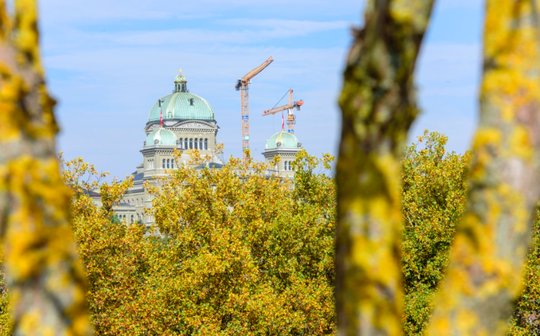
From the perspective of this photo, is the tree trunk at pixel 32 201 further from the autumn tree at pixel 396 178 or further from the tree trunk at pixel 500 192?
the tree trunk at pixel 500 192

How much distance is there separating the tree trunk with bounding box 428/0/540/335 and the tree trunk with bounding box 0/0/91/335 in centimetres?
152

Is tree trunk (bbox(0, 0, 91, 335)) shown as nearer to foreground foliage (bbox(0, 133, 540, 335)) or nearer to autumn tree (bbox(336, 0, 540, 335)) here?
autumn tree (bbox(336, 0, 540, 335))

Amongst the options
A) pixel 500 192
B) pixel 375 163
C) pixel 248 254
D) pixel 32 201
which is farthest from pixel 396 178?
pixel 248 254

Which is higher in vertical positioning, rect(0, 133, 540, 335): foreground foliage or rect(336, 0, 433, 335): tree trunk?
rect(0, 133, 540, 335): foreground foliage

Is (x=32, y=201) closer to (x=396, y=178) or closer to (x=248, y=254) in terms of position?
(x=396, y=178)

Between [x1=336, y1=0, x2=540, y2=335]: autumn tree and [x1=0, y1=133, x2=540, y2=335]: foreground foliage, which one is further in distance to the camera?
[x1=0, y1=133, x2=540, y2=335]: foreground foliage

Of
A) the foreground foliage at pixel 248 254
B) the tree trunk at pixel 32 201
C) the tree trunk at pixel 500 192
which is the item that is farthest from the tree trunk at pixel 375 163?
the foreground foliage at pixel 248 254

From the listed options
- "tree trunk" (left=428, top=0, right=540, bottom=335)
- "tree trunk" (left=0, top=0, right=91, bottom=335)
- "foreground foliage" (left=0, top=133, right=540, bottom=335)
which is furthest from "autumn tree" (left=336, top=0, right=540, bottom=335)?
"foreground foliage" (left=0, top=133, right=540, bottom=335)

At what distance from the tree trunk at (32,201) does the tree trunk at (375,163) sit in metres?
1.11

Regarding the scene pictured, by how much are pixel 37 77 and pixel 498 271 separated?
2.06 meters

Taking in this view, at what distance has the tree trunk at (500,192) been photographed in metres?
4.00

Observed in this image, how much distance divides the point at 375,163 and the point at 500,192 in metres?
0.51

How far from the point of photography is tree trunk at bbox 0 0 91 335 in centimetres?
406

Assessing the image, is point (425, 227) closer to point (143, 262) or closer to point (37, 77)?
point (143, 262)
